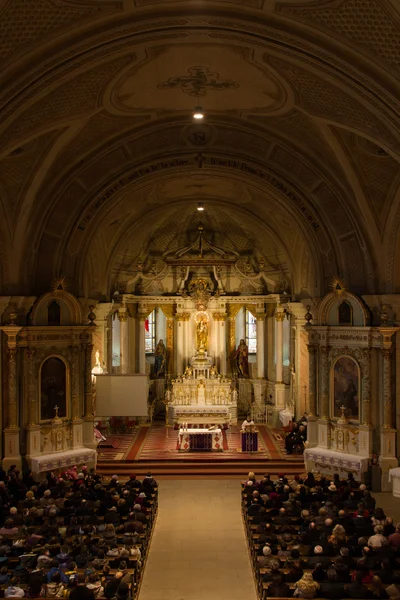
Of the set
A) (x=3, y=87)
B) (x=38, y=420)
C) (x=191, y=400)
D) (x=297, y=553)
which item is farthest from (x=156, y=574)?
(x=191, y=400)

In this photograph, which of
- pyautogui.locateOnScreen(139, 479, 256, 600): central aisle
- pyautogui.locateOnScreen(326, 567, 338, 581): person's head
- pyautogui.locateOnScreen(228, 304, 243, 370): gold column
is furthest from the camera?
pyautogui.locateOnScreen(228, 304, 243, 370): gold column

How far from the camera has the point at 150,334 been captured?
111ft

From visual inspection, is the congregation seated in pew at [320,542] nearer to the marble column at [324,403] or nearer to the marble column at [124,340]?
the marble column at [324,403]

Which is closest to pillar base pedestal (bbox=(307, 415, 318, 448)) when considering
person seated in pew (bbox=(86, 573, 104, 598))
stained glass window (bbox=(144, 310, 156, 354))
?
stained glass window (bbox=(144, 310, 156, 354))

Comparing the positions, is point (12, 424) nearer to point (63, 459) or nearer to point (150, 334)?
point (63, 459)

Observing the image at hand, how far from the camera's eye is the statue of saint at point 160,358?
107 feet

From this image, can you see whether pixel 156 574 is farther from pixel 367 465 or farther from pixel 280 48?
pixel 280 48

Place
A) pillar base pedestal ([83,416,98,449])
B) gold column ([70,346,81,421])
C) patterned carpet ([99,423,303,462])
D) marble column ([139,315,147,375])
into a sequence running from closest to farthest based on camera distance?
gold column ([70,346,81,421]) → pillar base pedestal ([83,416,98,449]) → patterned carpet ([99,423,303,462]) → marble column ([139,315,147,375])

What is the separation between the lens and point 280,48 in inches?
550

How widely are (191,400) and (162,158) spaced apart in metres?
11.7

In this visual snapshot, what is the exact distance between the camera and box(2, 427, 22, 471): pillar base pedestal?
68.2 ft

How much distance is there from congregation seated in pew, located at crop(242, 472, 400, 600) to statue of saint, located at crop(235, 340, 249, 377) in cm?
1376

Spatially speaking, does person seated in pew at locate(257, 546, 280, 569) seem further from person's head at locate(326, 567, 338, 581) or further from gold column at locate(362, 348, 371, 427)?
gold column at locate(362, 348, 371, 427)

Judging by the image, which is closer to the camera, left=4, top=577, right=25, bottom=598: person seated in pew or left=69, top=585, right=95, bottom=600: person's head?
left=69, top=585, right=95, bottom=600: person's head
